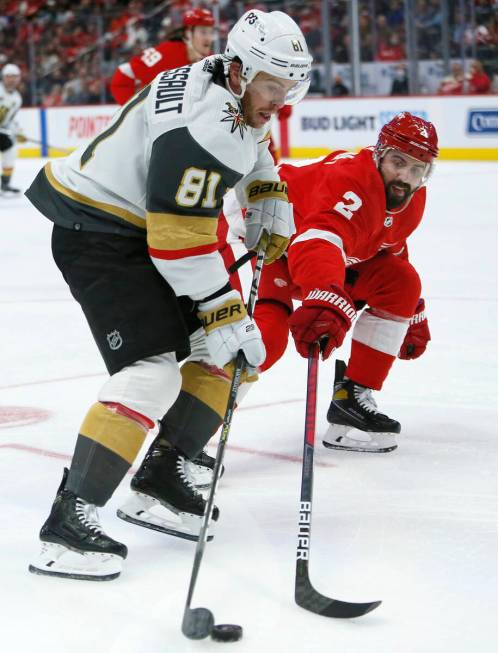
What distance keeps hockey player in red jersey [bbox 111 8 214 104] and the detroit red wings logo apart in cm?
425

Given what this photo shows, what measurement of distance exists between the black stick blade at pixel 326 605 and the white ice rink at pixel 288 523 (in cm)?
2

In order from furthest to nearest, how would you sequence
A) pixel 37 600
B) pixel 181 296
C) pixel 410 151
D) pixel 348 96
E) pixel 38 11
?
1. pixel 38 11
2. pixel 348 96
3. pixel 410 151
4. pixel 181 296
5. pixel 37 600

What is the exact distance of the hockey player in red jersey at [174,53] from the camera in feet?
21.0

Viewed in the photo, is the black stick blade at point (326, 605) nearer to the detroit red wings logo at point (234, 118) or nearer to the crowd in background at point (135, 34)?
the detroit red wings logo at point (234, 118)

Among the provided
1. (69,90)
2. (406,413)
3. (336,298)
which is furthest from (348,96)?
(336,298)

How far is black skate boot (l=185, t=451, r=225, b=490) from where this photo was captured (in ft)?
8.99

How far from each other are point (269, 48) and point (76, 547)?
100 cm

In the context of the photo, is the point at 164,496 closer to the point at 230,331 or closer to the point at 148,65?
the point at 230,331

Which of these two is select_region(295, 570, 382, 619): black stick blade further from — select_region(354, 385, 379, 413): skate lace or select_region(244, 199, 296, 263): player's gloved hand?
select_region(354, 385, 379, 413): skate lace

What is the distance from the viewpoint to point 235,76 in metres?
2.18

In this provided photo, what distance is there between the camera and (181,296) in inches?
91.7

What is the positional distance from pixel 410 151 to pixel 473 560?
1.05 m

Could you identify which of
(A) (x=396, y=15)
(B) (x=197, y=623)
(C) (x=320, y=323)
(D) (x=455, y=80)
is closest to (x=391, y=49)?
(A) (x=396, y=15)

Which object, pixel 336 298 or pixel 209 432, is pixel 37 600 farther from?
pixel 336 298
